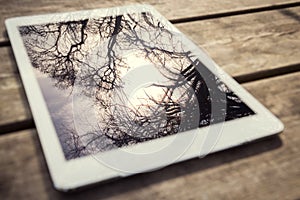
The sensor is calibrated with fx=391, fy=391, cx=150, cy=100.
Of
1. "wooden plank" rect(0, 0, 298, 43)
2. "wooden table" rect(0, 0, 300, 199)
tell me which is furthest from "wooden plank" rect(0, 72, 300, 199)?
"wooden plank" rect(0, 0, 298, 43)

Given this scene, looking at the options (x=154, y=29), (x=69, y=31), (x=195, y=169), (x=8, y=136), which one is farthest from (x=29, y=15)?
(x=195, y=169)

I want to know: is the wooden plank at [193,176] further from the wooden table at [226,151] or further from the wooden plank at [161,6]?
the wooden plank at [161,6]

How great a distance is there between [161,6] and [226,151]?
0.46m

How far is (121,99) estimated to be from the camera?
1.79ft

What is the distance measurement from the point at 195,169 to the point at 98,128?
0.43 ft

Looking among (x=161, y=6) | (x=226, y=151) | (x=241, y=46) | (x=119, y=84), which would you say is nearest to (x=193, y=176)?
(x=226, y=151)

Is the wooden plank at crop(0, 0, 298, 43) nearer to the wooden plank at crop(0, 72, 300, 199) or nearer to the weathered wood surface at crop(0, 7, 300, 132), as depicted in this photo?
the weathered wood surface at crop(0, 7, 300, 132)

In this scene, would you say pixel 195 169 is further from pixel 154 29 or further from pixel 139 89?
pixel 154 29

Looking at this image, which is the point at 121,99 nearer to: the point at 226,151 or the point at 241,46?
the point at 226,151

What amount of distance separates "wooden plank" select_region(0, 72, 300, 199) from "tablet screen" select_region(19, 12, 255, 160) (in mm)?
45

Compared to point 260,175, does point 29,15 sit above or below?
above

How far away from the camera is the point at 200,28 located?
0.80m

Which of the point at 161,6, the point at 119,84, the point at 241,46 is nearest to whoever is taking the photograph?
the point at 119,84

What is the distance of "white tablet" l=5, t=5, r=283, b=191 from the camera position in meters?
0.46
